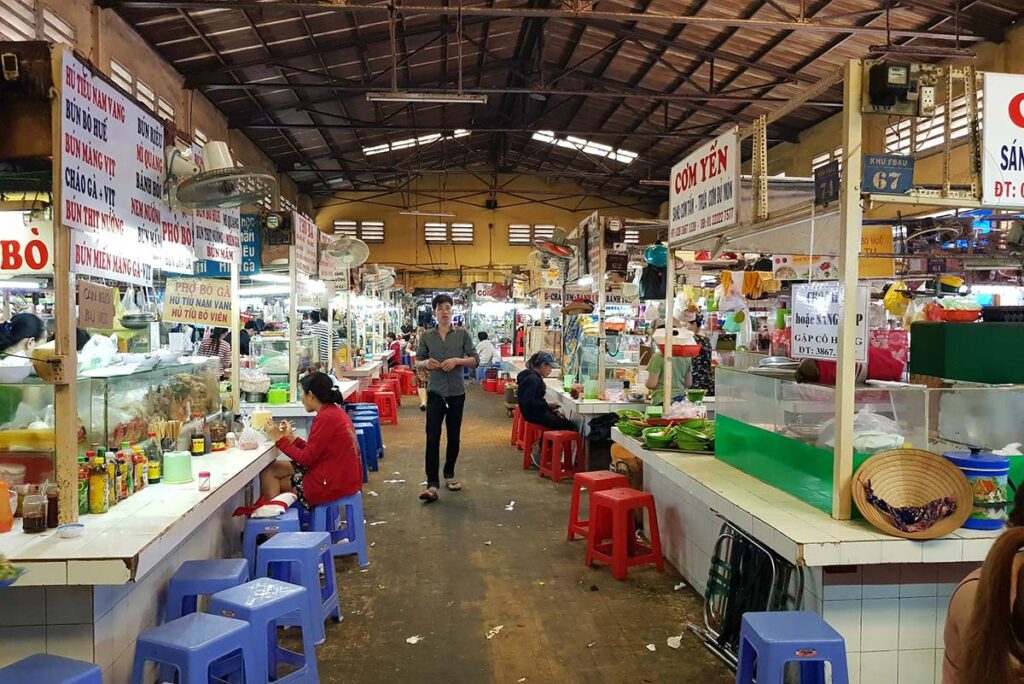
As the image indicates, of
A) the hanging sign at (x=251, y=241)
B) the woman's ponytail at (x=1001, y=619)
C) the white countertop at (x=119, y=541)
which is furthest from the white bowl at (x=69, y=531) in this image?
the hanging sign at (x=251, y=241)

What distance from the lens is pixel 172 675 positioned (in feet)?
10.6

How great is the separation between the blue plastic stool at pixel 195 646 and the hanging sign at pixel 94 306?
4.23 feet

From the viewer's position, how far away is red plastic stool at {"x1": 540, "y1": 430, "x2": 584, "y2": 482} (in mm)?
7758

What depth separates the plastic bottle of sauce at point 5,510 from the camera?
2.83m

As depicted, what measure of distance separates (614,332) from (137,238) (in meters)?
7.24

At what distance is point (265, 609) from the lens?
A: 2932 mm

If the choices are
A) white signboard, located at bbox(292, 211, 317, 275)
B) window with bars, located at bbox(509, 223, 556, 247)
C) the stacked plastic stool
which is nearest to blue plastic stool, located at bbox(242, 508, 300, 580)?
the stacked plastic stool

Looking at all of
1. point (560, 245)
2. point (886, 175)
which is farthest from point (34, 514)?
point (560, 245)

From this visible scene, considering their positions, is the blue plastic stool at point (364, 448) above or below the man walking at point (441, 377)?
below

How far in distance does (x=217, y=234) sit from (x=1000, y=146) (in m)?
4.38

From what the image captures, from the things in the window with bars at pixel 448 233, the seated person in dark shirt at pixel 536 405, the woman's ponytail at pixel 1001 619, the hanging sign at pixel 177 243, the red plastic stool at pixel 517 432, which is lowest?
the red plastic stool at pixel 517 432

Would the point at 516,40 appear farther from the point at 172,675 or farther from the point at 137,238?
Answer: the point at 172,675

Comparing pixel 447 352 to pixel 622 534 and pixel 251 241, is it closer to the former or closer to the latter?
pixel 251 241

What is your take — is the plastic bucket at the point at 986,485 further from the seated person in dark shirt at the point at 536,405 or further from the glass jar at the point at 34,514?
the seated person in dark shirt at the point at 536,405
